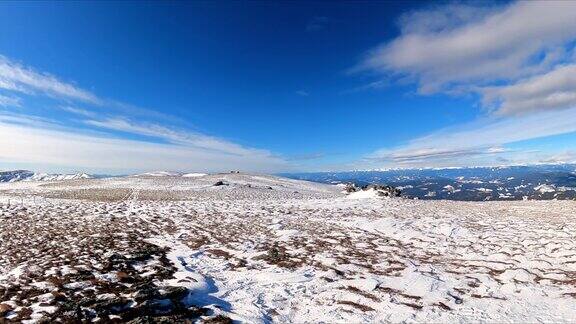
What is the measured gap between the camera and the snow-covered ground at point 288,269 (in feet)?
30.3

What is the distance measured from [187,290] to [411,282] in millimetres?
7333

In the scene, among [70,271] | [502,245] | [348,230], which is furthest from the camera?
[348,230]

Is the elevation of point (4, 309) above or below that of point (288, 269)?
above

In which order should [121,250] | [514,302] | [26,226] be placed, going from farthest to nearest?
[26,226] < [121,250] < [514,302]

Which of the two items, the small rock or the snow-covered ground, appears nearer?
the small rock

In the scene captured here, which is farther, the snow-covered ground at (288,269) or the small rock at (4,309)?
the snow-covered ground at (288,269)

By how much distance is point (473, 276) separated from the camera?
40.9 feet

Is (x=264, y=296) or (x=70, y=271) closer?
(x=264, y=296)

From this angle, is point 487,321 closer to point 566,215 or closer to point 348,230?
point 348,230

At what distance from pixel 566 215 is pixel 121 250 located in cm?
2793

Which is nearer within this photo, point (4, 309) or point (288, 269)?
point (4, 309)

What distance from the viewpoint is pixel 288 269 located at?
13195 millimetres

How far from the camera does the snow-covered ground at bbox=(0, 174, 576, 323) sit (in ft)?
30.3

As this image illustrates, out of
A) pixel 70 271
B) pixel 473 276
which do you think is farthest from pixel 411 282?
pixel 70 271
